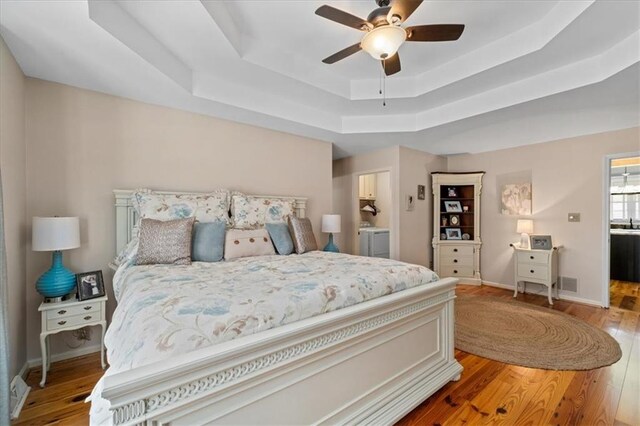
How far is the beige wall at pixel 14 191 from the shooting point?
184cm

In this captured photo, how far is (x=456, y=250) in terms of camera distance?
4980 millimetres

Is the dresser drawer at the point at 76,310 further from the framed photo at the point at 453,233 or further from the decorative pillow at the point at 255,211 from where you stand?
the framed photo at the point at 453,233

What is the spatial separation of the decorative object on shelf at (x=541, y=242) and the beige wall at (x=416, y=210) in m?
1.47

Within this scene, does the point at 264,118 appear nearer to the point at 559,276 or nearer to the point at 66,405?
the point at 66,405

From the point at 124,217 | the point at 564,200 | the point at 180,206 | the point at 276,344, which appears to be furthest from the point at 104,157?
the point at 564,200

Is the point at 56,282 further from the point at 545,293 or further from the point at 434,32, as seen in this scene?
the point at 545,293

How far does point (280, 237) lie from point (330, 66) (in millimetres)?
1829

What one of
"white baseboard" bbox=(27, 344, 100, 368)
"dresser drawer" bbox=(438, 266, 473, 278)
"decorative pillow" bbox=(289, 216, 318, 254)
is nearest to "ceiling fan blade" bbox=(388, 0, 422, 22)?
"decorative pillow" bbox=(289, 216, 318, 254)

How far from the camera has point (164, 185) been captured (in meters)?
2.92

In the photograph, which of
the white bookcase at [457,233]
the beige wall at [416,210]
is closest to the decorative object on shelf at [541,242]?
the white bookcase at [457,233]

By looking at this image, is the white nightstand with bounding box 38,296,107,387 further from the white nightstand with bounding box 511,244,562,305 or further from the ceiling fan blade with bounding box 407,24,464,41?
the white nightstand with bounding box 511,244,562,305

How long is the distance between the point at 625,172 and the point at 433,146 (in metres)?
5.09

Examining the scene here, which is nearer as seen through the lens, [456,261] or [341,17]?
[341,17]

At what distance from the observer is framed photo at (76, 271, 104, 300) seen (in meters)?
2.21
